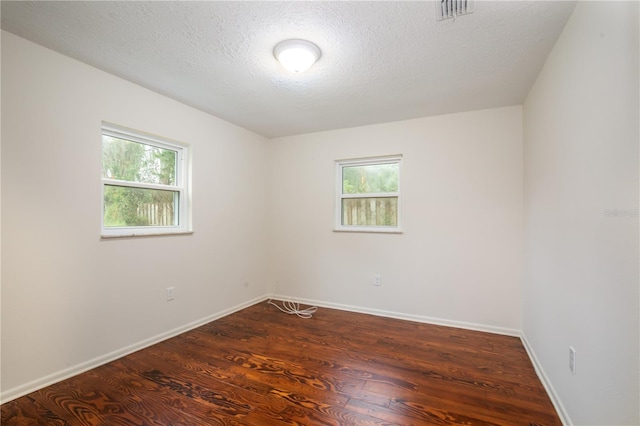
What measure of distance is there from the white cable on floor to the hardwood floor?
2.00 feet

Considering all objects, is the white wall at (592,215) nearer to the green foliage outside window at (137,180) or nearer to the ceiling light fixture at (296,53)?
the ceiling light fixture at (296,53)

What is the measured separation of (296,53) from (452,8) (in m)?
0.94

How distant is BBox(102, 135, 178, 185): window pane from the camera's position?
7.95ft

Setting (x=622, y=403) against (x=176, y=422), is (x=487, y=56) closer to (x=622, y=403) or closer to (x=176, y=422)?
(x=622, y=403)

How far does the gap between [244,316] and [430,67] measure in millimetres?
3149

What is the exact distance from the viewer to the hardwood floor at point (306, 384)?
169 centimetres

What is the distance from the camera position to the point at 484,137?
303cm

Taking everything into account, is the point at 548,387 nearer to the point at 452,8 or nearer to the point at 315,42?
the point at 452,8

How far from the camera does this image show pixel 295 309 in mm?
3721

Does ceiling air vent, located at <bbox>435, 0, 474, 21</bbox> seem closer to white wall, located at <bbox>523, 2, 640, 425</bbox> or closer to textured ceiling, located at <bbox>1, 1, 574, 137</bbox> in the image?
textured ceiling, located at <bbox>1, 1, 574, 137</bbox>

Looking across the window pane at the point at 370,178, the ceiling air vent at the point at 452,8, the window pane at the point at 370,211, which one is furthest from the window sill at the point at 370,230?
the ceiling air vent at the point at 452,8

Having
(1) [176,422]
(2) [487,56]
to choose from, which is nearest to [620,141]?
(2) [487,56]

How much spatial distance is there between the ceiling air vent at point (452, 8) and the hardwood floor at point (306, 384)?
230 centimetres

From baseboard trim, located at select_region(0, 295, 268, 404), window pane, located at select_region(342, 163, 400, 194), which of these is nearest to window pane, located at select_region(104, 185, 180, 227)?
baseboard trim, located at select_region(0, 295, 268, 404)
